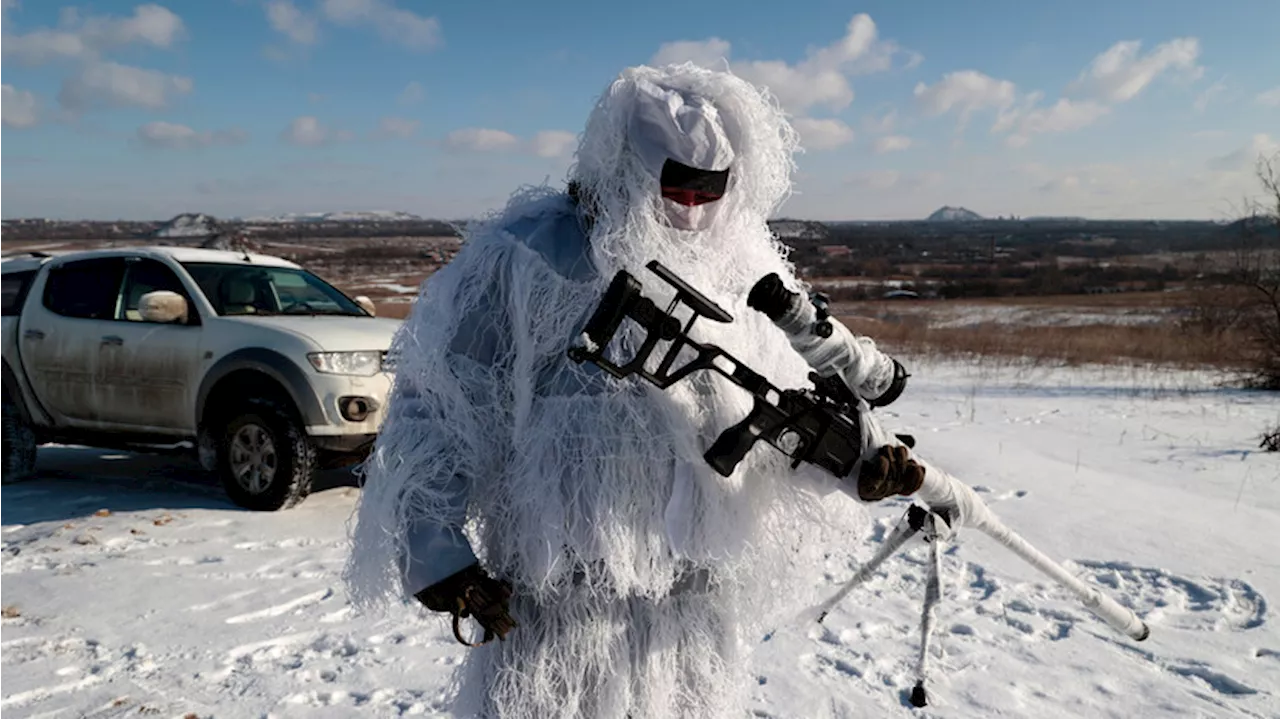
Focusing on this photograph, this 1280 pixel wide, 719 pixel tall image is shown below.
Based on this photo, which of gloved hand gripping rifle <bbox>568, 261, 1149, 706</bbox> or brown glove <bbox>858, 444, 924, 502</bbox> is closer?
gloved hand gripping rifle <bbox>568, 261, 1149, 706</bbox>

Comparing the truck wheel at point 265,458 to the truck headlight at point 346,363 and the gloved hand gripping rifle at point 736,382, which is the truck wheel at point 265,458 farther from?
the gloved hand gripping rifle at point 736,382

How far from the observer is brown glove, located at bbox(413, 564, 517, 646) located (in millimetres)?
1473

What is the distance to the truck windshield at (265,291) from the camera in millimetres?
5480

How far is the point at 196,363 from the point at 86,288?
137 cm

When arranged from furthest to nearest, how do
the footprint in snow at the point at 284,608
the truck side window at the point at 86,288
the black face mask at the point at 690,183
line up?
the truck side window at the point at 86,288 → the footprint in snow at the point at 284,608 → the black face mask at the point at 690,183

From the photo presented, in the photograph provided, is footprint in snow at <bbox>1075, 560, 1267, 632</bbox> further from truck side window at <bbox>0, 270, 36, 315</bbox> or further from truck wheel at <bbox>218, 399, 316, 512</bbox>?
truck side window at <bbox>0, 270, 36, 315</bbox>

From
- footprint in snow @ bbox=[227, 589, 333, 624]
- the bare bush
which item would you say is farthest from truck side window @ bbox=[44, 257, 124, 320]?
the bare bush

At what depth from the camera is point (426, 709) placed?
2.85 metres

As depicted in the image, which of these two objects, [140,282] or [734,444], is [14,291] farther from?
[734,444]

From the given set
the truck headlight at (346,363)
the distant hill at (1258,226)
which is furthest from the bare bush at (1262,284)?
the truck headlight at (346,363)

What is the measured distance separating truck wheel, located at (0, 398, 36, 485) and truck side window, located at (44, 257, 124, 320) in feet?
2.64

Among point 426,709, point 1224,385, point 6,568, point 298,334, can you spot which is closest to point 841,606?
point 426,709

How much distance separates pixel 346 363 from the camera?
491 cm

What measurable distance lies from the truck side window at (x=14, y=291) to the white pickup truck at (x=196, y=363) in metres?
0.01
